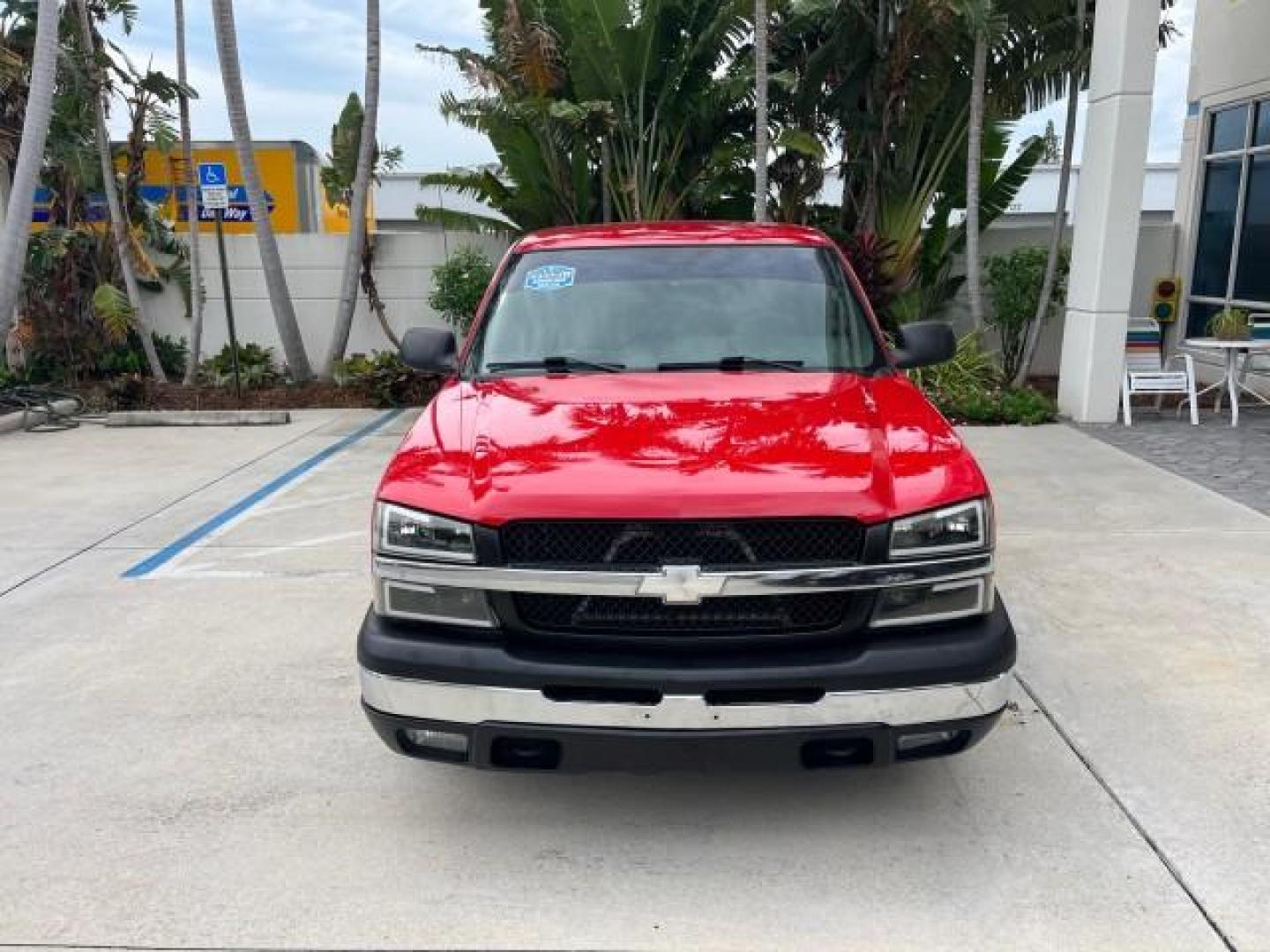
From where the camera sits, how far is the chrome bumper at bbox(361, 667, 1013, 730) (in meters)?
2.80

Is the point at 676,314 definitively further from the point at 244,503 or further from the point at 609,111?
the point at 609,111

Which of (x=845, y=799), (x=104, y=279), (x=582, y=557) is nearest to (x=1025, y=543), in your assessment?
(x=845, y=799)

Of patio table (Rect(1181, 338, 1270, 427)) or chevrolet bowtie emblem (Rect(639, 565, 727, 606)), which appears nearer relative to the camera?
chevrolet bowtie emblem (Rect(639, 565, 727, 606))

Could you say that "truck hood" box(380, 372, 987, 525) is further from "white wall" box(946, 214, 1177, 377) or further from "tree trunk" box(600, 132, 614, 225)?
"white wall" box(946, 214, 1177, 377)

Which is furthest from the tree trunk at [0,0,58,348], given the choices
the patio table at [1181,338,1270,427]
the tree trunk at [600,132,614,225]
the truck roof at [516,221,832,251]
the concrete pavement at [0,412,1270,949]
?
the patio table at [1181,338,1270,427]

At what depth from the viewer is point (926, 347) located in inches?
175

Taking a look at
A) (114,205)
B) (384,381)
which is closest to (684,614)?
(384,381)

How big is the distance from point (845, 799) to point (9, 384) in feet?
38.2

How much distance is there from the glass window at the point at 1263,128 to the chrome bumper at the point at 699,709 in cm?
1131

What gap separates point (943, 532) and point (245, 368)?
11132 millimetres

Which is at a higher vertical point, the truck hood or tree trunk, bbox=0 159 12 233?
tree trunk, bbox=0 159 12 233

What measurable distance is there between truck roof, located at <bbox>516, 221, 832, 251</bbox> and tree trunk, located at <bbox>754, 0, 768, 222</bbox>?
238 inches

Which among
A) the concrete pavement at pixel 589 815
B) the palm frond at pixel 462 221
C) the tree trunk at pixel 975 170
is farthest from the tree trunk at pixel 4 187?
the tree trunk at pixel 975 170

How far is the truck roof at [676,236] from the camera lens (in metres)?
4.62
